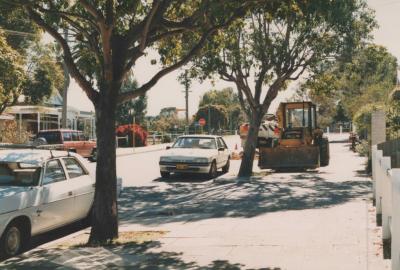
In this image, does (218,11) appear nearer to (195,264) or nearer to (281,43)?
(195,264)

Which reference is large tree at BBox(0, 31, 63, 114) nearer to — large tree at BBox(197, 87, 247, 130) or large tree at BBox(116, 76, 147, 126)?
large tree at BBox(116, 76, 147, 126)

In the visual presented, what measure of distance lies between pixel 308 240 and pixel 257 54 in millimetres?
13826

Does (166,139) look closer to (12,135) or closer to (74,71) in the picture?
(12,135)

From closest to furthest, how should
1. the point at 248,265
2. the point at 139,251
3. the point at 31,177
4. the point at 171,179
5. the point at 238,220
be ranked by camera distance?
the point at 248,265 < the point at 139,251 < the point at 31,177 < the point at 238,220 < the point at 171,179

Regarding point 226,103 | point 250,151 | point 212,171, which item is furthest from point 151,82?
point 226,103

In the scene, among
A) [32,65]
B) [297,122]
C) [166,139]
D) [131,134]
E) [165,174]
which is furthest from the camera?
[166,139]

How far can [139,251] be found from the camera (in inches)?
317

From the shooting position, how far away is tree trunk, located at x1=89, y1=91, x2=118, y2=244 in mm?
8922

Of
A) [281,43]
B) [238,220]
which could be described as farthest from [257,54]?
[238,220]

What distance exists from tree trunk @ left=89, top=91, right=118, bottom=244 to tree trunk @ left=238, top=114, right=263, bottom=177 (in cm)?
1215

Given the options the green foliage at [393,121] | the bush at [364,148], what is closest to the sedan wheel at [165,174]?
the bush at [364,148]

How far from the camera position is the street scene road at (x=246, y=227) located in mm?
7277

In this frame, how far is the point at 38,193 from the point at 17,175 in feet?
1.82

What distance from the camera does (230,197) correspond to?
567 inches
